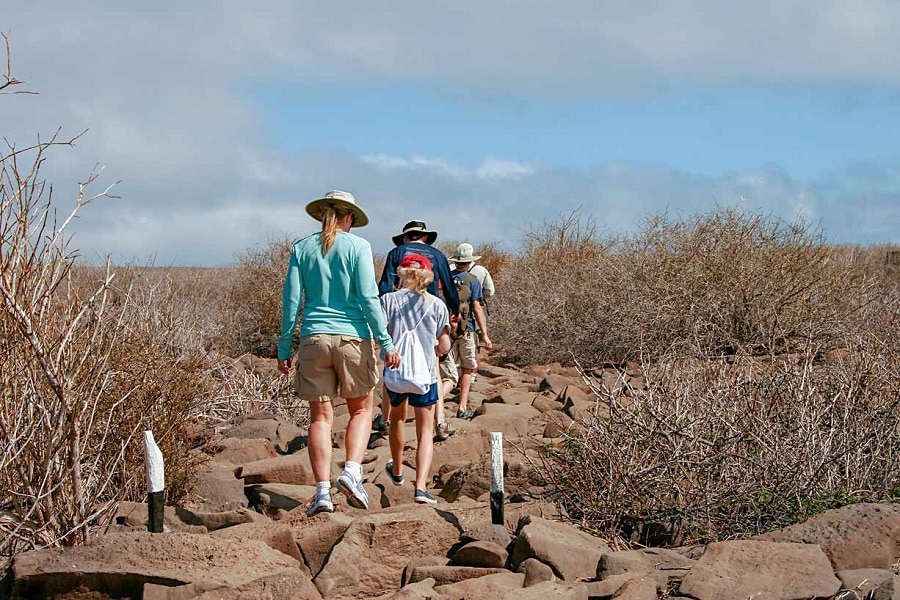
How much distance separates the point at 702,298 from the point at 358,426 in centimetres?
957

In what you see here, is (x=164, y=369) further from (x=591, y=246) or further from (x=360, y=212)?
(x=591, y=246)

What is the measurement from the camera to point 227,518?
6707mm

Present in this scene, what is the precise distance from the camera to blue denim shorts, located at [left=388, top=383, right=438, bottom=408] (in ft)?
23.9

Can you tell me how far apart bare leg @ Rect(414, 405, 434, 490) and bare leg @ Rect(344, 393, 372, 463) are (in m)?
0.51

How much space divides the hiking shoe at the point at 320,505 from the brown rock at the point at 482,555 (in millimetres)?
1033

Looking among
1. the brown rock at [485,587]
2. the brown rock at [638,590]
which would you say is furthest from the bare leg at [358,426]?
the brown rock at [638,590]

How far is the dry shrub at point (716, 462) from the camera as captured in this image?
638 centimetres

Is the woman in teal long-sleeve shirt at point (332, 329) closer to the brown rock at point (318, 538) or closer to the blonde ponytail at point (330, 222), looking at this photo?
the blonde ponytail at point (330, 222)

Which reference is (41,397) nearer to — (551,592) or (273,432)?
(551,592)

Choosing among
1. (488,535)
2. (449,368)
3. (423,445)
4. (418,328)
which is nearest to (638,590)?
(488,535)

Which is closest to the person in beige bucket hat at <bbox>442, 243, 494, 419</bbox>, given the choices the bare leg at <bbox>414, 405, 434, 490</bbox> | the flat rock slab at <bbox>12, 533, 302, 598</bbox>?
the bare leg at <bbox>414, 405, 434, 490</bbox>

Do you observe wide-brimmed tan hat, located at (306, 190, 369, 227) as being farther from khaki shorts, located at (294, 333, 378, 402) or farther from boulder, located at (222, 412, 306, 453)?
boulder, located at (222, 412, 306, 453)

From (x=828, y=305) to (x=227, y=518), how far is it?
10636 millimetres

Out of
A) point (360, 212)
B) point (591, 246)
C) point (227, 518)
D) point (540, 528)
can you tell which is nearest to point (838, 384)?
point (540, 528)
